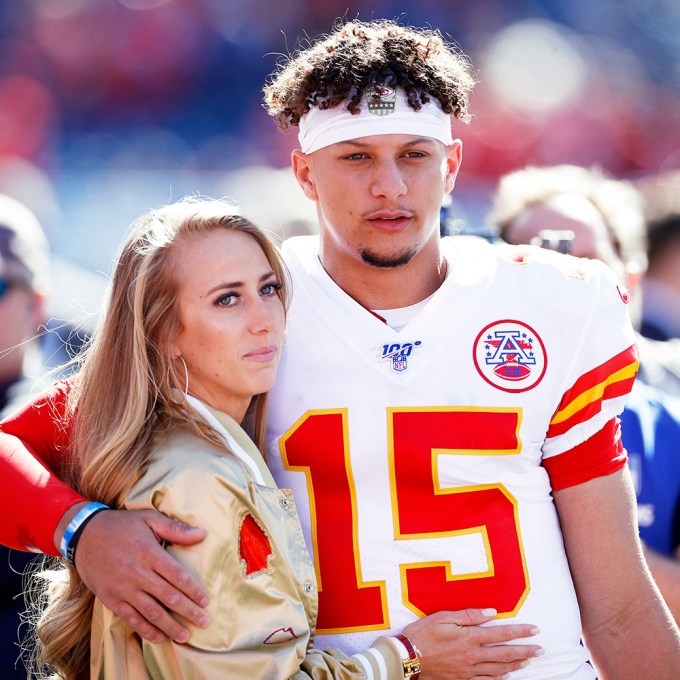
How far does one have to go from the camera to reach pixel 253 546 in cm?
136

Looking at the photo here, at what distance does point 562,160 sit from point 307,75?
197 cm

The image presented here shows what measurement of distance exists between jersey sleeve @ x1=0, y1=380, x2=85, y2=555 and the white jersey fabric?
1.28 ft

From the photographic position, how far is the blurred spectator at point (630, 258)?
7.61 ft

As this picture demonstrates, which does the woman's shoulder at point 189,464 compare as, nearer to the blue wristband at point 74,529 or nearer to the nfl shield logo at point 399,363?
the blue wristband at point 74,529

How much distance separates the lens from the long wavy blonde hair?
4.83ft

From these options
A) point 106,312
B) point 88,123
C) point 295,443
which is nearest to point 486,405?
point 295,443

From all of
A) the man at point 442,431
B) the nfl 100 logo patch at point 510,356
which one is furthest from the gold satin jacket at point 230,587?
the nfl 100 logo patch at point 510,356

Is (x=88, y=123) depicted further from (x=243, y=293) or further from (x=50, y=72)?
(x=243, y=293)

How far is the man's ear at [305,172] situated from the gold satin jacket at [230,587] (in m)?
0.65

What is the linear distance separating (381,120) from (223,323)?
54cm


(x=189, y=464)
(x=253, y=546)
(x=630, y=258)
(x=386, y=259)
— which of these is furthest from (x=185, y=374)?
(x=630, y=258)

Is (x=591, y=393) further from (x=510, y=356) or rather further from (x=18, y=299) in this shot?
(x=18, y=299)

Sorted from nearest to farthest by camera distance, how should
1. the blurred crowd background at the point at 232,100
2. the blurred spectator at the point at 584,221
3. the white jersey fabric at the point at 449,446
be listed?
1. the white jersey fabric at the point at 449,446
2. the blurred spectator at the point at 584,221
3. the blurred crowd background at the point at 232,100

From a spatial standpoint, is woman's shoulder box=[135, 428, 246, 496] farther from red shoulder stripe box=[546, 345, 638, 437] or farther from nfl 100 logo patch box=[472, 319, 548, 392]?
red shoulder stripe box=[546, 345, 638, 437]
